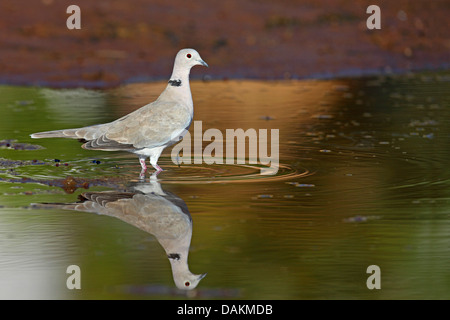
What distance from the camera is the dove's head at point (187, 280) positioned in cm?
538

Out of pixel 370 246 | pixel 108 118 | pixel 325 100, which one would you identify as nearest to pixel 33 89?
pixel 108 118

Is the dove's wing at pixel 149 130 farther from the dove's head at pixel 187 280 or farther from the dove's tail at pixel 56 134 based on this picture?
the dove's head at pixel 187 280

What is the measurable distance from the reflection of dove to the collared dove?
21.1 inches

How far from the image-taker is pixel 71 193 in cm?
772

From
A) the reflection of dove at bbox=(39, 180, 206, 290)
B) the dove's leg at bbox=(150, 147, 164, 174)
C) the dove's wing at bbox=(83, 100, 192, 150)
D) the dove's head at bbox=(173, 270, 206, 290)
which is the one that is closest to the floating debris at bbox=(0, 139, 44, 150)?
the dove's wing at bbox=(83, 100, 192, 150)

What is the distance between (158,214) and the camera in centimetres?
688

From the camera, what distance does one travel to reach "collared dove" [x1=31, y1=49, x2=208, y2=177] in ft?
27.8

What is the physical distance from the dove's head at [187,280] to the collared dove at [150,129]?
10.1 ft

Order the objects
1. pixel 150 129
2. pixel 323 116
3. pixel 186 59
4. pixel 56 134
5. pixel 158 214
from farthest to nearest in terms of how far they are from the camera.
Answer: pixel 323 116, pixel 186 59, pixel 56 134, pixel 150 129, pixel 158 214

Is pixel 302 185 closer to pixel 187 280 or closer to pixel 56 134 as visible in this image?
pixel 56 134

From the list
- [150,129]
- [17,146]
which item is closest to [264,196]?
[150,129]

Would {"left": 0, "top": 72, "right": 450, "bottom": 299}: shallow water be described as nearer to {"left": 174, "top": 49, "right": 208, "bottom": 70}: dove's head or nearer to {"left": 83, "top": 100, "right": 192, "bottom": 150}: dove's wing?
{"left": 83, "top": 100, "right": 192, "bottom": 150}: dove's wing

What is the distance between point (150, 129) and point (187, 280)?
3.23 m

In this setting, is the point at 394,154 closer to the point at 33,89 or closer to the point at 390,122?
the point at 390,122
